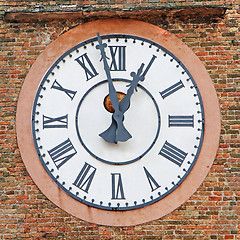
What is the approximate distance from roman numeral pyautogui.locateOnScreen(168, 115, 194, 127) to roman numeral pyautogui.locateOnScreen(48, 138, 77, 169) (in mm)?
1127

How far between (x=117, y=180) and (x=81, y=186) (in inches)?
15.9

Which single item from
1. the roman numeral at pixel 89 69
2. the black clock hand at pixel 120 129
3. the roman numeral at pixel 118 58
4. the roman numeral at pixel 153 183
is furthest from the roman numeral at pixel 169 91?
the roman numeral at pixel 153 183

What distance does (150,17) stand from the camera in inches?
319

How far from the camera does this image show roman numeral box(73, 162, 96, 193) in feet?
25.4

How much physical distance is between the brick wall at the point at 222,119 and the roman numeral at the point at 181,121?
376 millimetres

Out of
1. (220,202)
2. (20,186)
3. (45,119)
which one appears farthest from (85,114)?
(220,202)

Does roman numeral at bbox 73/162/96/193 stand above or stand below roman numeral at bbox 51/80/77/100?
below

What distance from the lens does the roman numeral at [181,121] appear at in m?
7.84

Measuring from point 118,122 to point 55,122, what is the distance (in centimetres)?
72

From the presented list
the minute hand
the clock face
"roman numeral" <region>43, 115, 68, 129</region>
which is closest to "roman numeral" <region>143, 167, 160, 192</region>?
the clock face

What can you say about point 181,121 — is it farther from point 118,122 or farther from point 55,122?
point 55,122

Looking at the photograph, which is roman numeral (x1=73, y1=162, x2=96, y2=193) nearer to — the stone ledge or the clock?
the clock

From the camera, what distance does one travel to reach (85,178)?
775 centimetres

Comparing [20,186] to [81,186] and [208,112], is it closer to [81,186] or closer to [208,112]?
[81,186]
